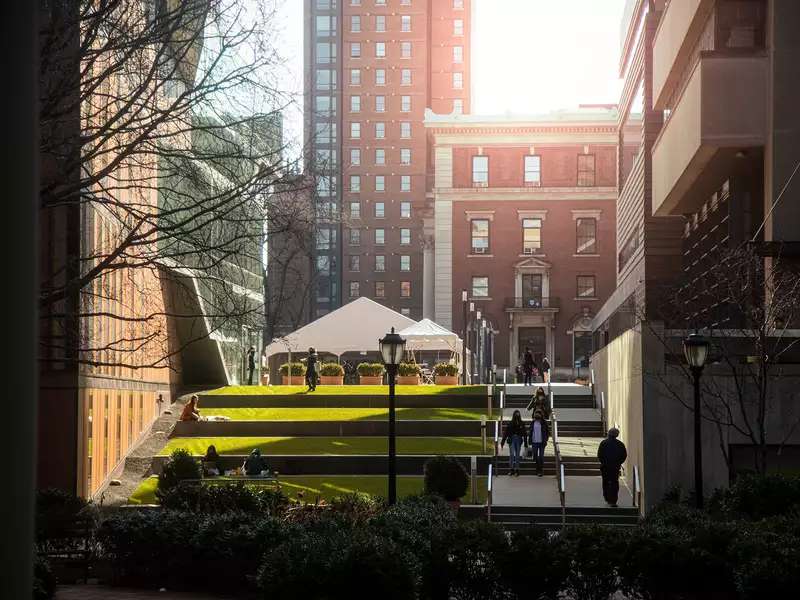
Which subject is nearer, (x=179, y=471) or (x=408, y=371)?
(x=179, y=471)

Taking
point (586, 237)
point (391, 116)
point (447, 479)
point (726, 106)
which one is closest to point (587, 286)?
point (586, 237)

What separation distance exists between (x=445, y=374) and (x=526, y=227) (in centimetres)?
3435

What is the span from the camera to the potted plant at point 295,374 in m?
49.6

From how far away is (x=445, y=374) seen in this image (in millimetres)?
49219

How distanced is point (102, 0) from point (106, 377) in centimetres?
1869

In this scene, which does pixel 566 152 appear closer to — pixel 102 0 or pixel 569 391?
pixel 569 391

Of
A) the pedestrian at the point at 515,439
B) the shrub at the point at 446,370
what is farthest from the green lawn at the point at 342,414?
the shrub at the point at 446,370

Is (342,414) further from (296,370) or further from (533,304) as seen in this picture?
(533,304)

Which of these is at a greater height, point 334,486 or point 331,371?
point 331,371

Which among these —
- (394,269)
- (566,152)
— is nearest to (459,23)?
(394,269)

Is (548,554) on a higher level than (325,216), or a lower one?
lower

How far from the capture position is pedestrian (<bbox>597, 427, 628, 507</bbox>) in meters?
25.1

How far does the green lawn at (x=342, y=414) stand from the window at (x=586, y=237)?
138 ft

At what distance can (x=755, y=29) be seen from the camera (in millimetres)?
27438
